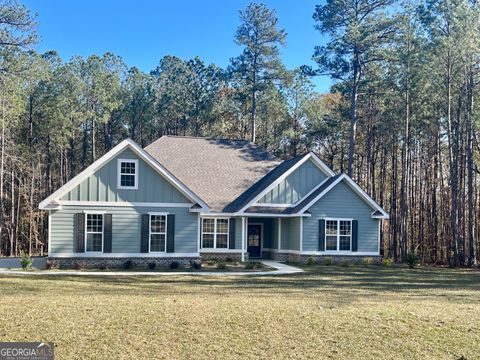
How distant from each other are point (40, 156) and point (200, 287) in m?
28.4

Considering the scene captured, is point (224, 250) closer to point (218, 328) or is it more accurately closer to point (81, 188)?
point (81, 188)

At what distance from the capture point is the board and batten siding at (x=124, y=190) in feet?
71.6

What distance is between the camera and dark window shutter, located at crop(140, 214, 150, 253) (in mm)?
22438

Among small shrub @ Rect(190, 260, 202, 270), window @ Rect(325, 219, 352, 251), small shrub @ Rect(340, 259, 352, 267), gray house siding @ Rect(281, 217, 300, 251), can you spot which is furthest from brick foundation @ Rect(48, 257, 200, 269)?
small shrub @ Rect(340, 259, 352, 267)

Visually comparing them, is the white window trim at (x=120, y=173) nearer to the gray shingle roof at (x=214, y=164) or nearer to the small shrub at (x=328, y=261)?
the gray shingle roof at (x=214, y=164)

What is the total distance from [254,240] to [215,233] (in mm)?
2894

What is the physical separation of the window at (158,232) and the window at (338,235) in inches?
320

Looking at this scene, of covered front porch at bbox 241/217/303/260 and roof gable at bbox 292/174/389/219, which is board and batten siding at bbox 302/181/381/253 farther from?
covered front porch at bbox 241/217/303/260

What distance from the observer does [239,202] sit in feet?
88.9

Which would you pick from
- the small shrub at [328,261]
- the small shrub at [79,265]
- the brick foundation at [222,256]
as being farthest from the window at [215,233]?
the small shrub at [79,265]

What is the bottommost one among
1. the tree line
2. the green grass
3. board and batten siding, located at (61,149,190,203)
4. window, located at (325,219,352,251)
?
the green grass

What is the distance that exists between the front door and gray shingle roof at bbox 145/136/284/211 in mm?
2023

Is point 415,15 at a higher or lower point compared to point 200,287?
higher

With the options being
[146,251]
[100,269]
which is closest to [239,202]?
[146,251]
